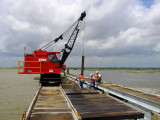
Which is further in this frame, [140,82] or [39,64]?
[140,82]

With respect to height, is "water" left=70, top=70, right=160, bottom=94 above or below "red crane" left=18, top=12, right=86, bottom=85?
below

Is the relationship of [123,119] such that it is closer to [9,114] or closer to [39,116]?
[39,116]

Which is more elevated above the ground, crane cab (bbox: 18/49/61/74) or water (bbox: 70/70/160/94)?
crane cab (bbox: 18/49/61/74)

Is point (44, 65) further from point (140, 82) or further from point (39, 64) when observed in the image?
point (140, 82)

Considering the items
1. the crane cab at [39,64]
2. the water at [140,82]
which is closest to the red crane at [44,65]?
the crane cab at [39,64]

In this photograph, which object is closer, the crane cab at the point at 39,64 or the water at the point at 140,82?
the crane cab at the point at 39,64

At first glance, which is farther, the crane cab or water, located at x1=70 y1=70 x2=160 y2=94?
water, located at x1=70 y1=70 x2=160 y2=94

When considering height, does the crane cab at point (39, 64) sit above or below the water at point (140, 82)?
above

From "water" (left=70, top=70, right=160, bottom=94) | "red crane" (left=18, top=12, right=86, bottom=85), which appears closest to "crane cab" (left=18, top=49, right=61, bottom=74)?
"red crane" (left=18, top=12, right=86, bottom=85)

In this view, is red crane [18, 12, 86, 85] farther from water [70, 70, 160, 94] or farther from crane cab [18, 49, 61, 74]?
water [70, 70, 160, 94]

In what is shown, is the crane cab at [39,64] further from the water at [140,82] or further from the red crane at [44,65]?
the water at [140,82]

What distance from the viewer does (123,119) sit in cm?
688

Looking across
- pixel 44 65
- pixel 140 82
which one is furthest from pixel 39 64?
pixel 140 82

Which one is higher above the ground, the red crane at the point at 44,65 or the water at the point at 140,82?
the red crane at the point at 44,65
